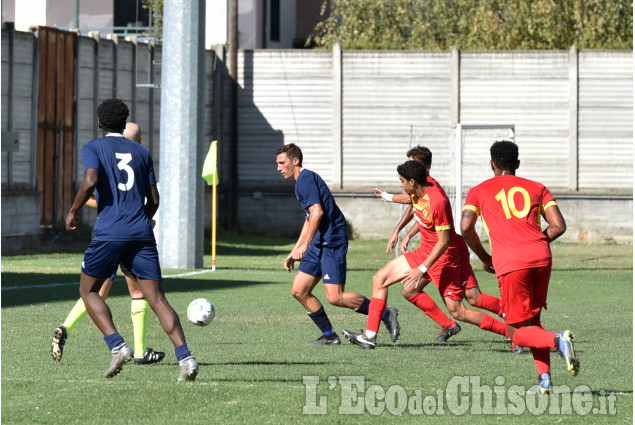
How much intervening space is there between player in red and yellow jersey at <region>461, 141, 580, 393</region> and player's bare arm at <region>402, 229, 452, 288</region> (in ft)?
5.97

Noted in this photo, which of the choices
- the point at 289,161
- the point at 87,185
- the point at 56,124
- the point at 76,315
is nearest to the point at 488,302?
the point at 289,161

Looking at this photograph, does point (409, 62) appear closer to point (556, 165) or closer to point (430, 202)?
point (556, 165)

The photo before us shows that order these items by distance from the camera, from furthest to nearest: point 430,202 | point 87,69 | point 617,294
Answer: point 87,69, point 617,294, point 430,202

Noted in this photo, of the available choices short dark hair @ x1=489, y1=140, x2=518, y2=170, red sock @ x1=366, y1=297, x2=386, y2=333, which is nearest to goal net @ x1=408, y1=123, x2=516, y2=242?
red sock @ x1=366, y1=297, x2=386, y2=333

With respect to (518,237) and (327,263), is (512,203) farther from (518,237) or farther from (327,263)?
(327,263)

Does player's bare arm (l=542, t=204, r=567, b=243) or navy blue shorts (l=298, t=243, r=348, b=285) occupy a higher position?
player's bare arm (l=542, t=204, r=567, b=243)

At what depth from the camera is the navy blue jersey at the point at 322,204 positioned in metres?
11.4

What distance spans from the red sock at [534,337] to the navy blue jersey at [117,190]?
2795mm

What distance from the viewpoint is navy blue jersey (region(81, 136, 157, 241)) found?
29.0ft

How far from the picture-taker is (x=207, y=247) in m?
32.7

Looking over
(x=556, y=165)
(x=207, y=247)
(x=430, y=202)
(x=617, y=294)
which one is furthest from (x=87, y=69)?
(x=430, y=202)

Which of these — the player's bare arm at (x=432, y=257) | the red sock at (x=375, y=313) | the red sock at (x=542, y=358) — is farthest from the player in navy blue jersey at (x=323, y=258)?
the red sock at (x=542, y=358)

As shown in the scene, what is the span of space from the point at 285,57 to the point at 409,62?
3896 millimetres

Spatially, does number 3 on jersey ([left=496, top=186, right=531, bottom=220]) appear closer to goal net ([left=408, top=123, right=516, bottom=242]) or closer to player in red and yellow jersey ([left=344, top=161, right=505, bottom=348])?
player in red and yellow jersey ([left=344, top=161, right=505, bottom=348])
